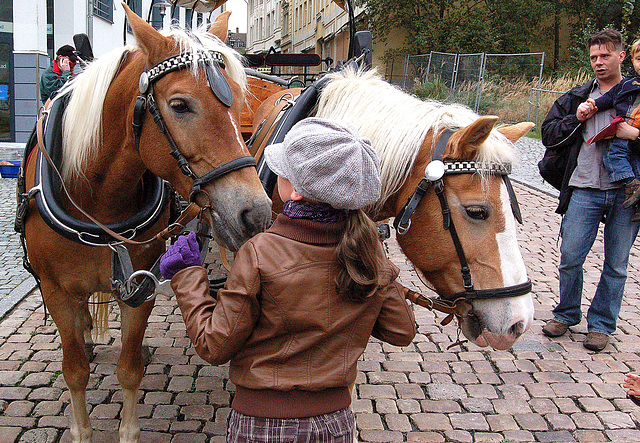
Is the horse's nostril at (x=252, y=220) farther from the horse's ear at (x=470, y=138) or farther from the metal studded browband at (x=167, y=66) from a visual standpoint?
the horse's ear at (x=470, y=138)

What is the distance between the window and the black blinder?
1390 centimetres

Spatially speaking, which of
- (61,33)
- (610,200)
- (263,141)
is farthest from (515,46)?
(263,141)

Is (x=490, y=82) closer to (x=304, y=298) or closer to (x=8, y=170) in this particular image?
(x=8, y=170)

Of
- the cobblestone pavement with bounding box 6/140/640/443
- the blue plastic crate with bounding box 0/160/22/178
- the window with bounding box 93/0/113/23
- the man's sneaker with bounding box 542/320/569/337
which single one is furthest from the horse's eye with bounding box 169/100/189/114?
the window with bounding box 93/0/113/23

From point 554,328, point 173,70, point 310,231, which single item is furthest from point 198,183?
point 554,328

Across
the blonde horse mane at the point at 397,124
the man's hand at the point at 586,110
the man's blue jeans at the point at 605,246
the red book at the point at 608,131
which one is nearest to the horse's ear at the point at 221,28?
the blonde horse mane at the point at 397,124

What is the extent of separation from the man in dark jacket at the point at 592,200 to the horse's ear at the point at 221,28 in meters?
2.68

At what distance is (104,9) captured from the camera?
14875 millimetres

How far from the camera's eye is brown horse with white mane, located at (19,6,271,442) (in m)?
2.03

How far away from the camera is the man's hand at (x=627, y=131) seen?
3.79 meters

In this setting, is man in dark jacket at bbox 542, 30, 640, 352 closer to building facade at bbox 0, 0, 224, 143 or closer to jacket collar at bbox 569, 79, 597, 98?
jacket collar at bbox 569, 79, 597, 98

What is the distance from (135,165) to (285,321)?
3.82 ft

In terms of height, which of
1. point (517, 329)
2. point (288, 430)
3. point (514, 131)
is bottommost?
point (288, 430)

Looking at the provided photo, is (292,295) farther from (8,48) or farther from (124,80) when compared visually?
(8,48)
